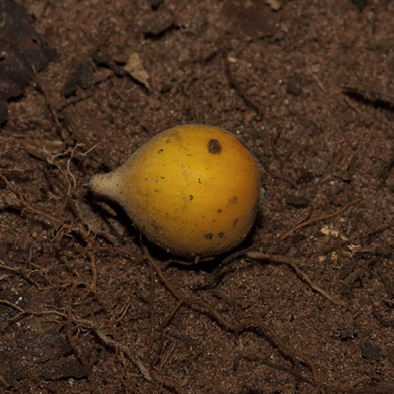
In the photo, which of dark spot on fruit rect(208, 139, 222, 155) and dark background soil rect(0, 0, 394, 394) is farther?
dark background soil rect(0, 0, 394, 394)

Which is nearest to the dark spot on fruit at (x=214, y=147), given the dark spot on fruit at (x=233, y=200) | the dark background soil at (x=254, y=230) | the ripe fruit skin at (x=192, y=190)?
the ripe fruit skin at (x=192, y=190)

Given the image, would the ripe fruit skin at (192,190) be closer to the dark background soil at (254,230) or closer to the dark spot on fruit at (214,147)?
the dark spot on fruit at (214,147)

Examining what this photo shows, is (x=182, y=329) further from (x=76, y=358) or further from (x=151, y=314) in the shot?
(x=76, y=358)

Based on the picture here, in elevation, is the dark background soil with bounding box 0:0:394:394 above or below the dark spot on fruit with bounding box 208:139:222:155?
below

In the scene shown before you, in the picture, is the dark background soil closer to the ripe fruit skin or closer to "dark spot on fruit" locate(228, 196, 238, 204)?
the ripe fruit skin

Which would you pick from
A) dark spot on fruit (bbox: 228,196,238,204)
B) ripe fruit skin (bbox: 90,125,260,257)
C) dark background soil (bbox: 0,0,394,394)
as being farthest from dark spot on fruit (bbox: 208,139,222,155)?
dark background soil (bbox: 0,0,394,394)

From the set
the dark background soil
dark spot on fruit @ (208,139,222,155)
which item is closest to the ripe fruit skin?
dark spot on fruit @ (208,139,222,155)
